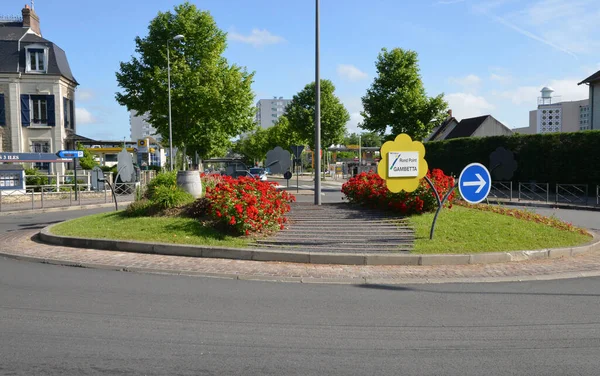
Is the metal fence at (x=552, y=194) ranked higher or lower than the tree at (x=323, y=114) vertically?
lower

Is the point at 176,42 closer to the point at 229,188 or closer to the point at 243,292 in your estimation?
the point at 229,188

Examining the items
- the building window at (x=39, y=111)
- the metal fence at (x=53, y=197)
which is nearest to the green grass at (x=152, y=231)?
the metal fence at (x=53, y=197)

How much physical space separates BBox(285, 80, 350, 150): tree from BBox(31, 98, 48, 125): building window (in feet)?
92.9

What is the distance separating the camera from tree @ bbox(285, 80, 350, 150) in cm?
5672

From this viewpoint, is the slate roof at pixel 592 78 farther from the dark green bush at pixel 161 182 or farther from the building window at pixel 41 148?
the building window at pixel 41 148

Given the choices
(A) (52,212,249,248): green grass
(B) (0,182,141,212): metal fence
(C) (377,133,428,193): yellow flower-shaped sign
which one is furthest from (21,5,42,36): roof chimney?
(C) (377,133,428,193): yellow flower-shaped sign

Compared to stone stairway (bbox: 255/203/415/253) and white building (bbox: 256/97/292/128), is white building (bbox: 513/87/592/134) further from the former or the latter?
white building (bbox: 256/97/292/128)

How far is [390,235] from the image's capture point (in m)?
10.7

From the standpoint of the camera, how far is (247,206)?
10.6 metres

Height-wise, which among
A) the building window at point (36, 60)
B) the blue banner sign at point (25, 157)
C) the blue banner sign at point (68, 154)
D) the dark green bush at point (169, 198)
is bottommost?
the dark green bush at point (169, 198)

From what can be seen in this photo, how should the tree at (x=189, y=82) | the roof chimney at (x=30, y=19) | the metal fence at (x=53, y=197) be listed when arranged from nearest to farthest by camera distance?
the metal fence at (x=53, y=197) → the tree at (x=189, y=82) → the roof chimney at (x=30, y=19)

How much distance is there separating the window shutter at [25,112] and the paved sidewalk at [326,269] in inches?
1110

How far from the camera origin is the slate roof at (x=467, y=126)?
52.9 meters

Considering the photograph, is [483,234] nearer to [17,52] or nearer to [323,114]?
[17,52]
